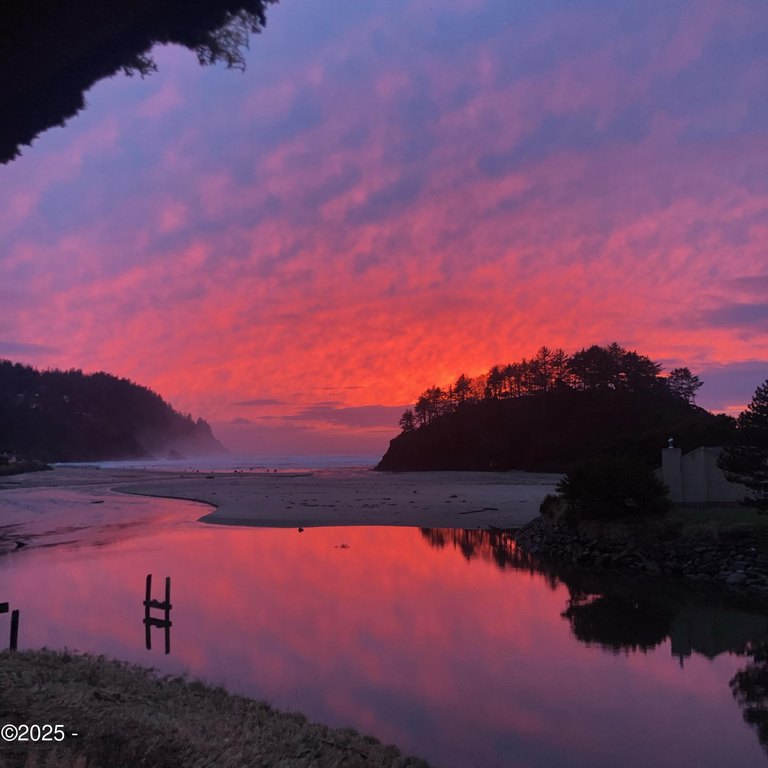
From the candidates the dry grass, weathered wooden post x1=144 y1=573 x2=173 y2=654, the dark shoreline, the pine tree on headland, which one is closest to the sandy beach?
the dark shoreline

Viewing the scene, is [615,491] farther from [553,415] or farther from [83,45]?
[553,415]

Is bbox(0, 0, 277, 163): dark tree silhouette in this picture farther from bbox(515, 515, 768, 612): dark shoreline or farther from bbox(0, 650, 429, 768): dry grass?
bbox(515, 515, 768, 612): dark shoreline

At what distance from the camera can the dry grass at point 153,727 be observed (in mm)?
7207

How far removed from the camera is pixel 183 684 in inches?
475

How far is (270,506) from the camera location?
51.0m

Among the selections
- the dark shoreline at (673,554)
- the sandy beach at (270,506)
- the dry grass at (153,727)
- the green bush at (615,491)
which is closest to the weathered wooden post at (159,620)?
the dry grass at (153,727)

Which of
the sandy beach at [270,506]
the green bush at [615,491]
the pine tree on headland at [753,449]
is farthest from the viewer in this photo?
the sandy beach at [270,506]

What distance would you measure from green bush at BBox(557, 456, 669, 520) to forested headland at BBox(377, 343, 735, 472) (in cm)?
5937

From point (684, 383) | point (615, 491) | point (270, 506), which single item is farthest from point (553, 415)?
point (615, 491)

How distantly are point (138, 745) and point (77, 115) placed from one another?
7892 mm

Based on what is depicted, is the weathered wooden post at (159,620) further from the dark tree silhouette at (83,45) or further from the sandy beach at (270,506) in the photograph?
the sandy beach at (270,506)

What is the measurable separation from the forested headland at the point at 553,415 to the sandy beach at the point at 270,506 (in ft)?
105

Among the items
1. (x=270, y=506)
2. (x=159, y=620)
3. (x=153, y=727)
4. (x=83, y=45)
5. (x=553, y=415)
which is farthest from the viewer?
(x=553, y=415)

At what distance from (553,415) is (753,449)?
8816 cm
